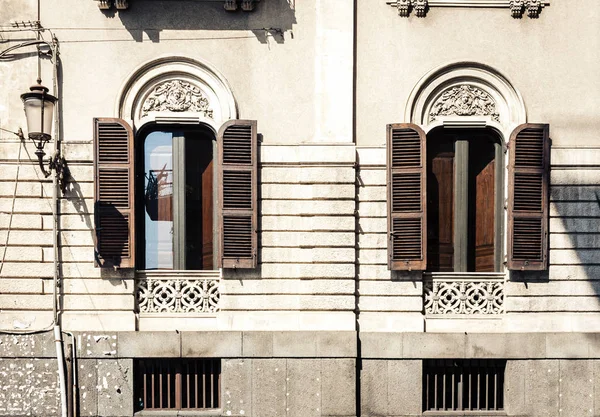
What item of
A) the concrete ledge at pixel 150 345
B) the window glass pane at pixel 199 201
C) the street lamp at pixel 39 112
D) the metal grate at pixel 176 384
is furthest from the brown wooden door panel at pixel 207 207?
the street lamp at pixel 39 112

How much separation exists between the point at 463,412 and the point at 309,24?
25.3 ft

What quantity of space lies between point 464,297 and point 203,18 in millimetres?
6983

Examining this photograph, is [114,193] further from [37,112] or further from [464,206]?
[464,206]

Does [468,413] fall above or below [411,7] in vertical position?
below

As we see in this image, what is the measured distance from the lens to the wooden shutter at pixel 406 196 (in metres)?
9.77

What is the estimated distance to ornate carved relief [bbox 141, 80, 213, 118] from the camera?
32.7ft

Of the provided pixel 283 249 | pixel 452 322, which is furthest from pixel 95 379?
pixel 452 322

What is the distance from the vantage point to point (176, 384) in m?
9.97

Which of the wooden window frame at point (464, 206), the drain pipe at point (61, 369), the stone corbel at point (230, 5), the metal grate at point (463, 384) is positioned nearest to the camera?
the drain pipe at point (61, 369)

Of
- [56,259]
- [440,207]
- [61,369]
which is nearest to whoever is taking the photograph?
[61,369]

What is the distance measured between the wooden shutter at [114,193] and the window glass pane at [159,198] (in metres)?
0.53

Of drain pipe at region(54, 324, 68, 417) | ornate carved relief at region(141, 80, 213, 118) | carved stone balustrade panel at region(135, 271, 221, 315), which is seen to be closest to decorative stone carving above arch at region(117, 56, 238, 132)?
ornate carved relief at region(141, 80, 213, 118)

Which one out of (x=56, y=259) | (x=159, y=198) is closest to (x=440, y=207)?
(x=159, y=198)

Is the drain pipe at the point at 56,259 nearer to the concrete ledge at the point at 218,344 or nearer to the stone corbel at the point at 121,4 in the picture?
the concrete ledge at the point at 218,344
